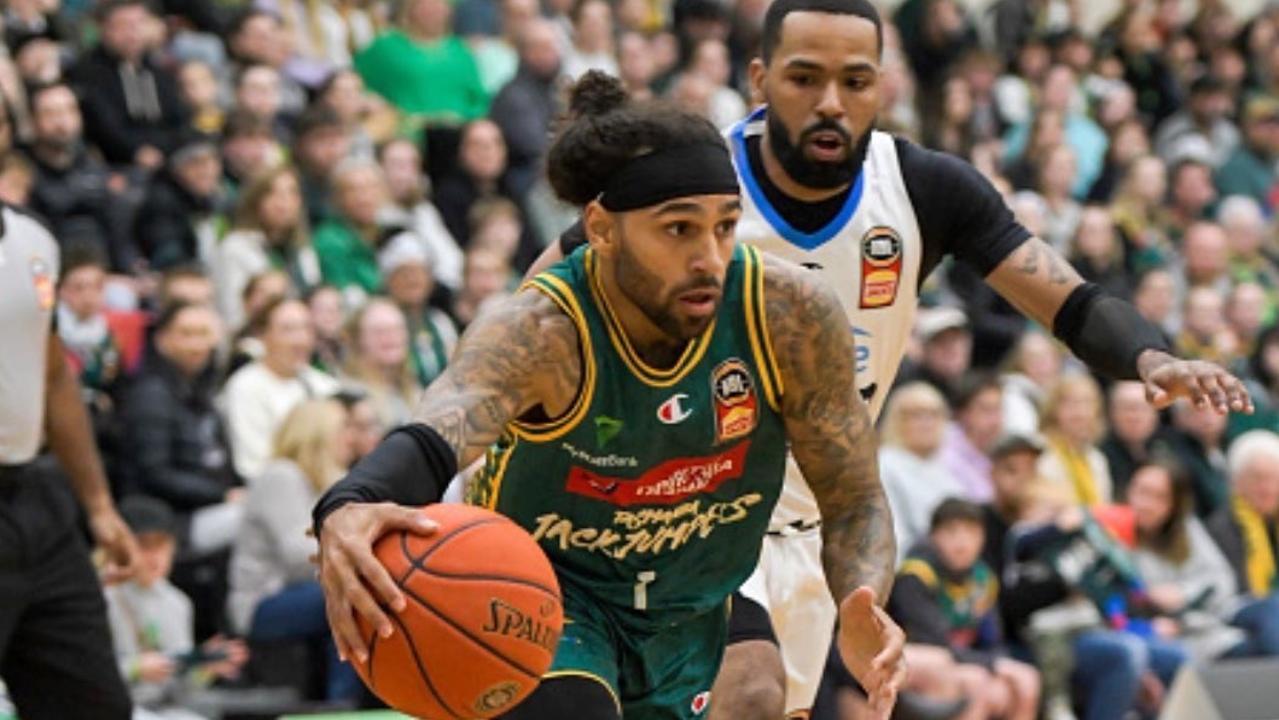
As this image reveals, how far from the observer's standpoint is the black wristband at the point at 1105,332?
18.3 ft

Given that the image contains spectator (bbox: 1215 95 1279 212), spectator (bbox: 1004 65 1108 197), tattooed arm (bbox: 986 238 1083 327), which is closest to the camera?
tattooed arm (bbox: 986 238 1083 327)

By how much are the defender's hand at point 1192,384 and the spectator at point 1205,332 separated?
26.3 feet

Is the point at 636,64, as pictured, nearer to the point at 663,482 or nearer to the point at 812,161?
the point at 812,161

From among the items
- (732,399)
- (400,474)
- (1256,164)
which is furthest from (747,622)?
(1256,164)

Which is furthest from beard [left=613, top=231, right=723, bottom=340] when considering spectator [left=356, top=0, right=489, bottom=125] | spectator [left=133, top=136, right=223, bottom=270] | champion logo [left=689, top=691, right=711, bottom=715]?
spectator [left=356, top=0, right=489, bottom=125]

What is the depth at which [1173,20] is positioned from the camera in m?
18.7

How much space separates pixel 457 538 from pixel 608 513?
2.30 feet

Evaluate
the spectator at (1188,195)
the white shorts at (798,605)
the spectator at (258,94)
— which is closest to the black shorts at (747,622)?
the white shorts at (798,605)

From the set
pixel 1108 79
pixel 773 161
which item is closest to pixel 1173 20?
pixel 1108 79

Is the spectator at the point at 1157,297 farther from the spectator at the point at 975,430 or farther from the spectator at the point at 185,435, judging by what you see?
the spectator at the point at 185,435

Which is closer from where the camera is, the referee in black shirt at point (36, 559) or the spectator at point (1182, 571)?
the referee in black shirt at point (36, 559)

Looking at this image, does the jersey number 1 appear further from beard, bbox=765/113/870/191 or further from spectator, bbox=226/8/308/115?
spectator, bbox=226/8/308/115

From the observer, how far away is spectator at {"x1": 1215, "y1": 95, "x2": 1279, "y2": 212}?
16.4 metres

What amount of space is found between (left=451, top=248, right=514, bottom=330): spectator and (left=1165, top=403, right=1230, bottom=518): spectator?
3471mm
